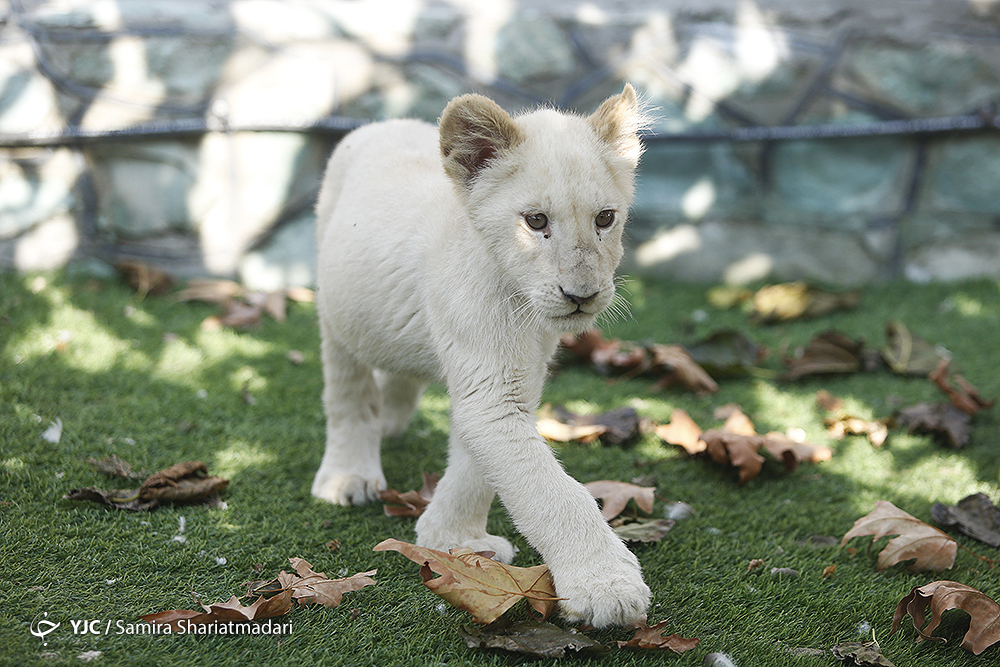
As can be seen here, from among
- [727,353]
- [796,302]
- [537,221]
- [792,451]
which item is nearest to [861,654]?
[792,451]

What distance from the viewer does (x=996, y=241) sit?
571 centimetres

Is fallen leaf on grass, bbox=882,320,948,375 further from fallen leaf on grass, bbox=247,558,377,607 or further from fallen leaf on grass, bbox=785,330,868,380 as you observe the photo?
fallen leaf on grass, bbox=247,558,377,607

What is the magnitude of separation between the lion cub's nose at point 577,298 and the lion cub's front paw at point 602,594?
2.44ft

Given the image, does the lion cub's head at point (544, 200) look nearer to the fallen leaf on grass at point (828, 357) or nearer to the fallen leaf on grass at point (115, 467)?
the fallen leaf on grass at point (115, 467)

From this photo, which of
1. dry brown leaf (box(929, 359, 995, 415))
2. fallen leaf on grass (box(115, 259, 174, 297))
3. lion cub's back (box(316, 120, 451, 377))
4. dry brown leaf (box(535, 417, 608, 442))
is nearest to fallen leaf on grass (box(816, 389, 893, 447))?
dry brown leaf (box(929, 359, 995, 415))

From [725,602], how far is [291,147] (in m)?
4.29

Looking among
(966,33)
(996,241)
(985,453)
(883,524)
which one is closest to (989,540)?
(883,524)

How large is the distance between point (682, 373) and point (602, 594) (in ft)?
7.51

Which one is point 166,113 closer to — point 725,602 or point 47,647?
point 47,647

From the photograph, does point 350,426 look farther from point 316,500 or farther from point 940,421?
point 940,421

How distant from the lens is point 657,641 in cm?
213

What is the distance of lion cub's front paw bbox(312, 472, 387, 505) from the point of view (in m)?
3.01

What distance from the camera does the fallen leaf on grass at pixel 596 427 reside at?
3576 millimetres

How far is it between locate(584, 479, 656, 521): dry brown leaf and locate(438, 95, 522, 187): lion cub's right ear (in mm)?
1232
